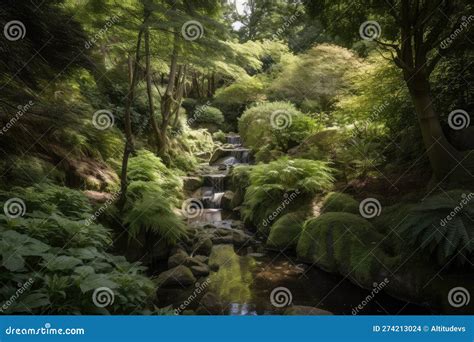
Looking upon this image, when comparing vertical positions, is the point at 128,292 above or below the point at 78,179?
above

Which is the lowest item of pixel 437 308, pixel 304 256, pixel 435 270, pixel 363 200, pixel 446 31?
pixel 304 256

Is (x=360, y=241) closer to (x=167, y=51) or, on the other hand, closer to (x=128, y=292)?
(x=128, y=292)

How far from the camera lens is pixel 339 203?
8.03 m

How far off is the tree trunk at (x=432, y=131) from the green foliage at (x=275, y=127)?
6.10 metres

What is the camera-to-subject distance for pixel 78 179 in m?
6.78

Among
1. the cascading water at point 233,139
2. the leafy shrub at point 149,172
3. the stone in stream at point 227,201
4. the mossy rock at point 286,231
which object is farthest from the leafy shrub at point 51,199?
the cascading water at point 233,139

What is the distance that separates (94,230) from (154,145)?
8.29 meters

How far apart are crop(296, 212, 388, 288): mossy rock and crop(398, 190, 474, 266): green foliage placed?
1.03 metres

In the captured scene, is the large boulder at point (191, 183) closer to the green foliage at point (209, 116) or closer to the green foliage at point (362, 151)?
the green foliage at point (362, 151)

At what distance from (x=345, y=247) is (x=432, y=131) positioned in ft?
9.04

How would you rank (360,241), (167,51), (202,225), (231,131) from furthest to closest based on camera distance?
(231,131) < (202,225) < (167,51) < (360,241)

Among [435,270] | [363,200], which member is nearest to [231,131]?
[363,200]

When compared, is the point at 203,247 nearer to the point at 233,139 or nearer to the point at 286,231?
the point at 286,231

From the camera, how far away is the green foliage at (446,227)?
14.5 feet
